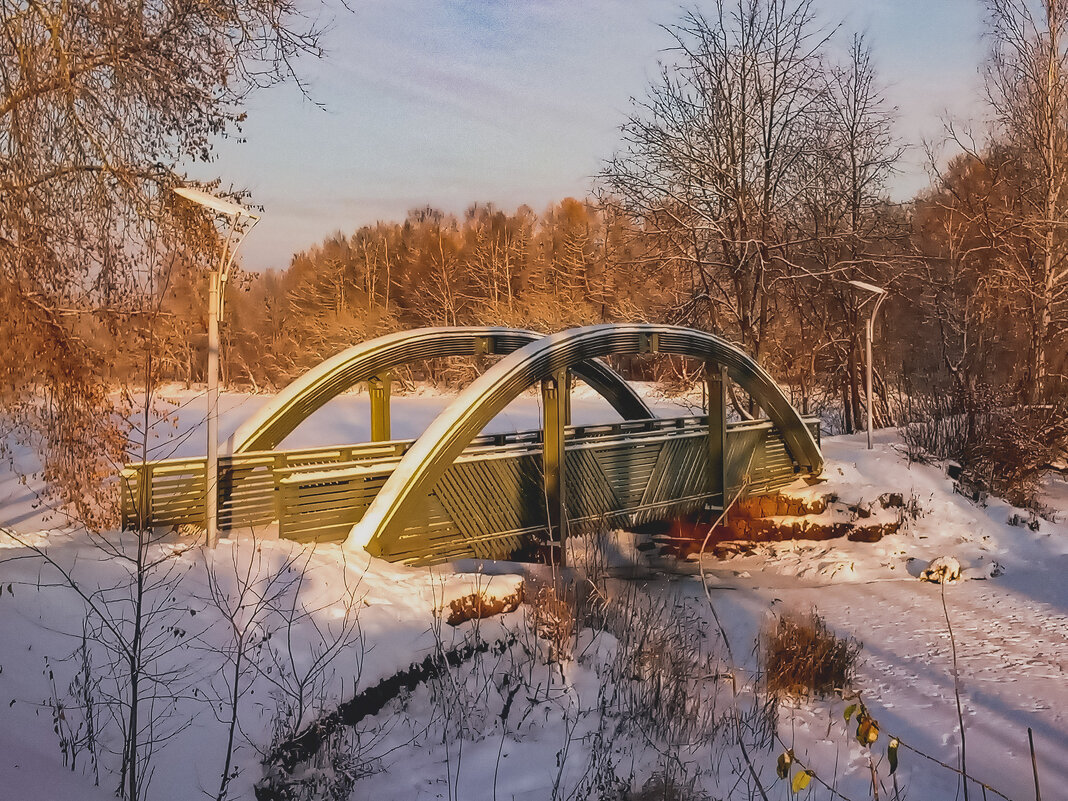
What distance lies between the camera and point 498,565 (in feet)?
34.8

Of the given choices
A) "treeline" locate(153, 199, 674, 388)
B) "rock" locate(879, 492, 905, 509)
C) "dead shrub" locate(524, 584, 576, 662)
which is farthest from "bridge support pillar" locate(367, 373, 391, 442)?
"treeline" locate(153, 199, 674, 388)

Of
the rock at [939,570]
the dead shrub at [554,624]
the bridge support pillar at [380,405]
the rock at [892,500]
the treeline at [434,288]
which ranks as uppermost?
the treeline at [434,288]

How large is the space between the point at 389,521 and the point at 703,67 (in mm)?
15543

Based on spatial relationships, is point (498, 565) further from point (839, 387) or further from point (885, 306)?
point (885, 306)

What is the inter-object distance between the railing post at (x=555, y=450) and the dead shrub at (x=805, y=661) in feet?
11.3

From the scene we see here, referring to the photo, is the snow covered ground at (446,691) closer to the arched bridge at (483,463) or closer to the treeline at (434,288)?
the arched bridge at (483,463)

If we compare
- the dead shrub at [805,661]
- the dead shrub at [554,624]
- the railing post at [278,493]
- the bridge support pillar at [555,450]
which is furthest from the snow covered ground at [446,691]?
the bridge support pillar at [555,450]

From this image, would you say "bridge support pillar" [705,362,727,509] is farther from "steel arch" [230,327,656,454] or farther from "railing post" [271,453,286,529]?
"railing post" [271,453,286,529]

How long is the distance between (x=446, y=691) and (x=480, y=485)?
4.54m

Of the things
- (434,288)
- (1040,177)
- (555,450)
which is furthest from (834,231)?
(434,288)

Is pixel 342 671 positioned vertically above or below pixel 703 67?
below

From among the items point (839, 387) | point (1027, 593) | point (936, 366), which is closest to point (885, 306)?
point (936, 366)

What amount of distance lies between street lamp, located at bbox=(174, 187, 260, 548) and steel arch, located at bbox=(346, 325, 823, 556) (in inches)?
63.6

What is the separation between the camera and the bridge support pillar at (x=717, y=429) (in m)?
14.7
